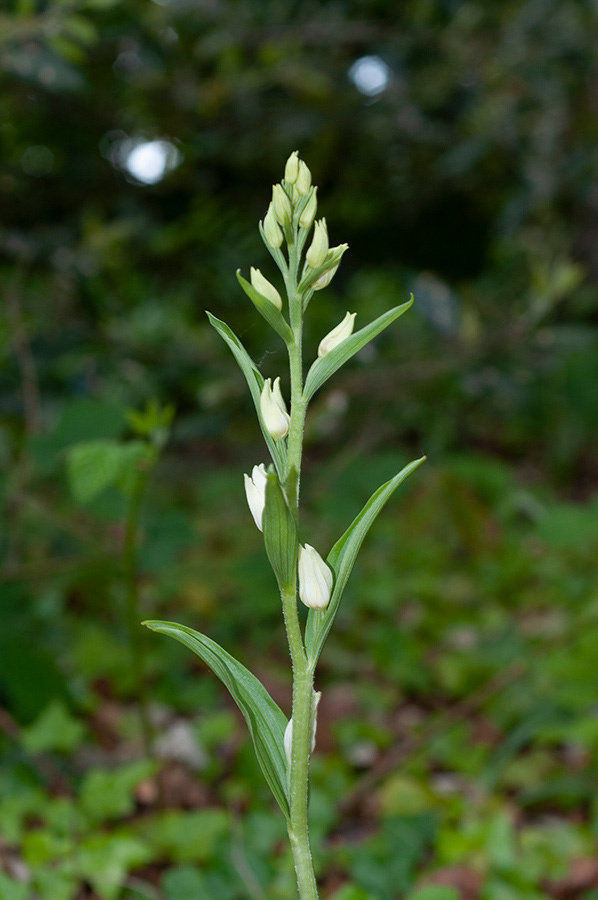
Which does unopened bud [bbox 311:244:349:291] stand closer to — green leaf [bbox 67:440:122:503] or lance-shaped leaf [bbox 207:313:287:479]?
lance-shaped leaf [bbox 207:313:287:479]

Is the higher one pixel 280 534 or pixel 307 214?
pixel 307 214

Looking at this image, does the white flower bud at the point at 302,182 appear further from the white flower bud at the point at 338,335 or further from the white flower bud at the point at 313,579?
the white flower bud at the point at 313,579

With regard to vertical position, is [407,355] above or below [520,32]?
below

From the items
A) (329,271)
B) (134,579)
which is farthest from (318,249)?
(134,579)

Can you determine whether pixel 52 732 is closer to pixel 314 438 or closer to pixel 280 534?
pixel 280 534

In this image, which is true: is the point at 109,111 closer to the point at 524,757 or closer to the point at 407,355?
the point at 407,355

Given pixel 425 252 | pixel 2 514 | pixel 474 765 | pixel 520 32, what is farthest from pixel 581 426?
pixel 2 514

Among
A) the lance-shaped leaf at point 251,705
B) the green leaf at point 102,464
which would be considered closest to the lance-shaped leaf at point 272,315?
the lance-shaped leaf at point 251,705
